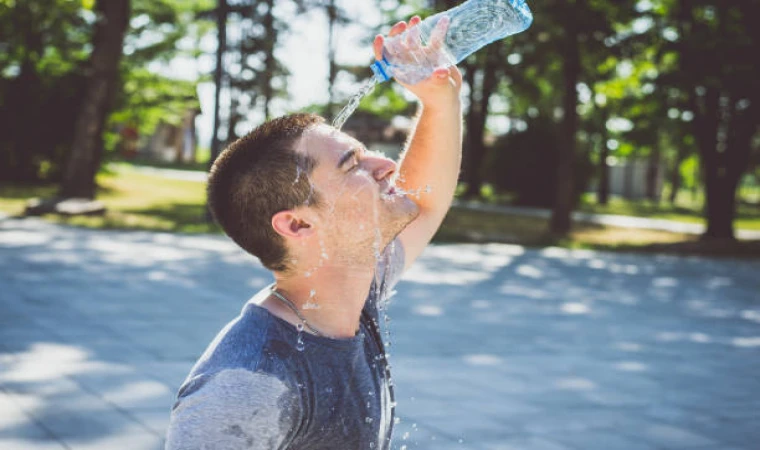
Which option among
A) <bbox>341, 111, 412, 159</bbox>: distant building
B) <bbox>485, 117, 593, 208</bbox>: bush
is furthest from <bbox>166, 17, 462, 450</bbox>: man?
<bbox>341, 111, 412, 159</bbox>: distant building

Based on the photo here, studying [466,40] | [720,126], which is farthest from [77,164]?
[466,40]

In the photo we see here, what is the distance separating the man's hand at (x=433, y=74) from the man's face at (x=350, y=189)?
306 mm

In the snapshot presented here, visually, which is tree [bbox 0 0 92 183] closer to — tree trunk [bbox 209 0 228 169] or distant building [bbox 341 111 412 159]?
tree trunk [bbox 209 0 228 169]

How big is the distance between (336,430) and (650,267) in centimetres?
1403

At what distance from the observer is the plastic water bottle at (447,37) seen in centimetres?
222

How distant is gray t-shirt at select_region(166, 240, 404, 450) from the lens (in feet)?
5.42

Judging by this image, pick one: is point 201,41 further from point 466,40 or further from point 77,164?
point 466,40

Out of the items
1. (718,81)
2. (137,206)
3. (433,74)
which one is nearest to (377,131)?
(137,206)

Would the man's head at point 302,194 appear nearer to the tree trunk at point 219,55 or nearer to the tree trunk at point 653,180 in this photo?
the tree trunk at point 219,55

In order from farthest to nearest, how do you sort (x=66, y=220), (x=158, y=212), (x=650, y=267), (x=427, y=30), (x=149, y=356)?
(x=158, y=212) → (x=66, y=220) → (x=650, y=267) → (x=149, y=356) → (x=427, y=30)

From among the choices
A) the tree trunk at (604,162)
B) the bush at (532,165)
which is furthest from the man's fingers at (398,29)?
the tree trunk at (604,162)

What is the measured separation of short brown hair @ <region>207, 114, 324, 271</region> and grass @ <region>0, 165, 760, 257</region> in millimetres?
14002

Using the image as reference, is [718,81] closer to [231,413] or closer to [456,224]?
[456,224]

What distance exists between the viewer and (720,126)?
2120 centimetres
